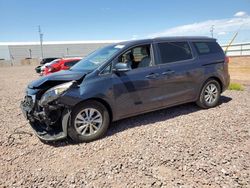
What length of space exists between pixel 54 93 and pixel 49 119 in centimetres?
46

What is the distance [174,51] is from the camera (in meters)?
5.13

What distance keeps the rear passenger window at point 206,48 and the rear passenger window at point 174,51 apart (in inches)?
12.9

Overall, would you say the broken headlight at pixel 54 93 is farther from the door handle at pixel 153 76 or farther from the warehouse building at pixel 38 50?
the warehouse building at pixel 38 50

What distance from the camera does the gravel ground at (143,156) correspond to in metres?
2.91

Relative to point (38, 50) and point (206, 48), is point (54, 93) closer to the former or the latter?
point (206, 48)

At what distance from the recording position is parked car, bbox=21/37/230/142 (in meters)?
3.86

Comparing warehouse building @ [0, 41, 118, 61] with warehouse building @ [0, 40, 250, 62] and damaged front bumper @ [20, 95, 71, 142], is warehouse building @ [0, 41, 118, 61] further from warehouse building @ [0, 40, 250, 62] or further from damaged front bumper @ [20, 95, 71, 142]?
damaged front bumper @ [20, 95, 71, 142]

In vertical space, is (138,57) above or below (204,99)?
above

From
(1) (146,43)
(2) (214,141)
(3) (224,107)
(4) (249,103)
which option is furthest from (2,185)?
(4) (249,103)

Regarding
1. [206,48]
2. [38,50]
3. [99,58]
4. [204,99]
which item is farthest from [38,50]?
[204,99]

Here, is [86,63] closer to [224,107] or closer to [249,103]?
[224,107]

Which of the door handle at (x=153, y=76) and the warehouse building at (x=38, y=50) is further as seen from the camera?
the warehouse building at (x=38, y=50)

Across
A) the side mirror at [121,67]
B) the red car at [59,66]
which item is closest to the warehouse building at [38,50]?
the red car at [59,66]

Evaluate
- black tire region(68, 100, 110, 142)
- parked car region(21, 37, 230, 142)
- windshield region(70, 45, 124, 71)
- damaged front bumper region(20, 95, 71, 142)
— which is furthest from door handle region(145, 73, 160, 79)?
damaged front bumper region(20, 95, 71, 142)
